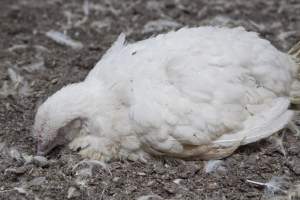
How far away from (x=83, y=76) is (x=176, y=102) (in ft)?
4.75

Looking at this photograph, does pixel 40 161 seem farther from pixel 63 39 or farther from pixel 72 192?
pixel 63 39

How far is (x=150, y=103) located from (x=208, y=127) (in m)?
0.36

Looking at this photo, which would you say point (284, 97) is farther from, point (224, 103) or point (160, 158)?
point (160, 158)

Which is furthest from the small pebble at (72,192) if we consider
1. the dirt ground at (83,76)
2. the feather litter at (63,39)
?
the feather litter at (63,39)

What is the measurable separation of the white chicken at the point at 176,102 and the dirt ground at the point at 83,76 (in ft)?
0.40

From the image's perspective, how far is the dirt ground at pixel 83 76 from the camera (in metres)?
3.39

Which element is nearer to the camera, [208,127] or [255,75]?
[208,127]

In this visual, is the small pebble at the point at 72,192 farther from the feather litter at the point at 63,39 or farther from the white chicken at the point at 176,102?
the feather litter at the point at 63,39

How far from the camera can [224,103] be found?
3.49 meters

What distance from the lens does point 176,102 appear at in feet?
11.2

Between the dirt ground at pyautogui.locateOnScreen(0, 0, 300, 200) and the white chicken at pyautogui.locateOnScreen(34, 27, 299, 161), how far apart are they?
121 millimetres

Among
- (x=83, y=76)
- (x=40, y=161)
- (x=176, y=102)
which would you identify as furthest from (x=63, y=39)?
(x=176, y=102)

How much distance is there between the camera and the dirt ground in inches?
133

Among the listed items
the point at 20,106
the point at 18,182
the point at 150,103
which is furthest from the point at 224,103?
the point at 20,106
